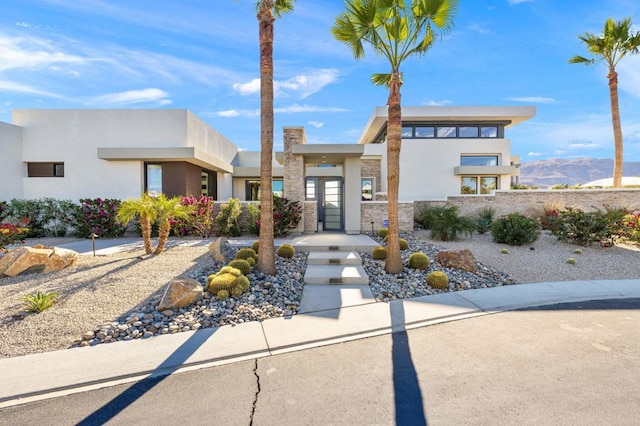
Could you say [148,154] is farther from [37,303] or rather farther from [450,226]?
[450,226]

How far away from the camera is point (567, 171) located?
179 meters

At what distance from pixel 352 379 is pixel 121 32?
1148 cm

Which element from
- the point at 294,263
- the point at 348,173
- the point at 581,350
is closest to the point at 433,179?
the point at 348,173

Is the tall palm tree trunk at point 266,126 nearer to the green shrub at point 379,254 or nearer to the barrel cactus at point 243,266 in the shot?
the barrel cactus at point 243,266

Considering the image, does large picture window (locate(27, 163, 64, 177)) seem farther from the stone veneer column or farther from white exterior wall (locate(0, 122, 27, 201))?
the stone veneer column

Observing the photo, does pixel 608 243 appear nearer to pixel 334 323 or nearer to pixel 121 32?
pixel 334 323

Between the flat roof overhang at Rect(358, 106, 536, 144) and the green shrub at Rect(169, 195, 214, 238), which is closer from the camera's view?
the green shrub at Rect(169, 195, 214, 238)

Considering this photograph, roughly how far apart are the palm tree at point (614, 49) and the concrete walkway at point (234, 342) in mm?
15500

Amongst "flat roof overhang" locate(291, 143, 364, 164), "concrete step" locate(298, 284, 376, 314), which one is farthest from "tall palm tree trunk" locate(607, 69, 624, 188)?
"concrete step" locate(298, 284, 376, 314)

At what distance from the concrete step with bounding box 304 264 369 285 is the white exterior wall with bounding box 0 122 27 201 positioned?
1634 cm

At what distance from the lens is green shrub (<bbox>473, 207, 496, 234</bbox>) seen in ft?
40.6

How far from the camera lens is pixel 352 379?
3316mm

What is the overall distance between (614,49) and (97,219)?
26.4 meters

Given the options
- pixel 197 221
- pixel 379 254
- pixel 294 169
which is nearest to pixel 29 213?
pixel 197 221
